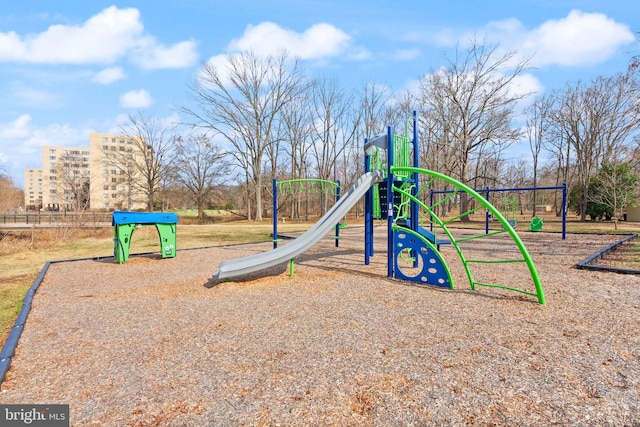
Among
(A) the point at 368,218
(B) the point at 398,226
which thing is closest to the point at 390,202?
(B) the point at 398,226

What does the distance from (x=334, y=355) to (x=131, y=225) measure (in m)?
7.19

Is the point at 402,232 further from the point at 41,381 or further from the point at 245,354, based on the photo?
the point at 41,381

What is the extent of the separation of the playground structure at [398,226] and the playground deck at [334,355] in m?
0.35

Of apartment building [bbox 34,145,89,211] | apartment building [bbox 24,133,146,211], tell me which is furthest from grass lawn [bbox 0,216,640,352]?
apartment building [bbox 24,133,146,211]

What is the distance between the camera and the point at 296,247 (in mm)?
6277

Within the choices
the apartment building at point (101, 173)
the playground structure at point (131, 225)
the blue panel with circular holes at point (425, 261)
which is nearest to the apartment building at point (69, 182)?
the apartment building at point (101, 173)

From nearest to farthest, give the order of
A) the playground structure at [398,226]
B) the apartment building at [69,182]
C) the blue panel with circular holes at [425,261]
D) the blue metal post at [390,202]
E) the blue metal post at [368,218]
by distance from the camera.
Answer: the playground structure at [398,226], the blue panel with circular holes at [425,261], the blue metal post at [390,202], the blue metal post at [368,218], the apartment building at [69,182]

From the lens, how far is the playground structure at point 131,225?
26.8ft

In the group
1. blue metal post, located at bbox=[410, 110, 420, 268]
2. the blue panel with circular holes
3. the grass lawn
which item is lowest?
the grass lawn

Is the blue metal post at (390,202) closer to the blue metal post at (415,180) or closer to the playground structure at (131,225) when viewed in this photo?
the blue metal post at (415,180)

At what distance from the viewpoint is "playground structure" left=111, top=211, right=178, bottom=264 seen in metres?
8.17

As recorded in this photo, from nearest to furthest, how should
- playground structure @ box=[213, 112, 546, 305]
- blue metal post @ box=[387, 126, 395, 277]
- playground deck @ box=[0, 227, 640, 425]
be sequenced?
playground deck @ box=[0, 227, 640, 425]
playground structure @ box=[213, 112, 546, 305]
blue metal post @ box=[387, 126, 395, 277]

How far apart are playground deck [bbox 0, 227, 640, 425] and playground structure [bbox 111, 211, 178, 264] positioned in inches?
97.4

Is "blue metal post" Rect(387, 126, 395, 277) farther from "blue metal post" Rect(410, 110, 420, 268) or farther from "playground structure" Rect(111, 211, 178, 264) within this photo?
"playground structure" Rect(111, 211, 178, 264)
